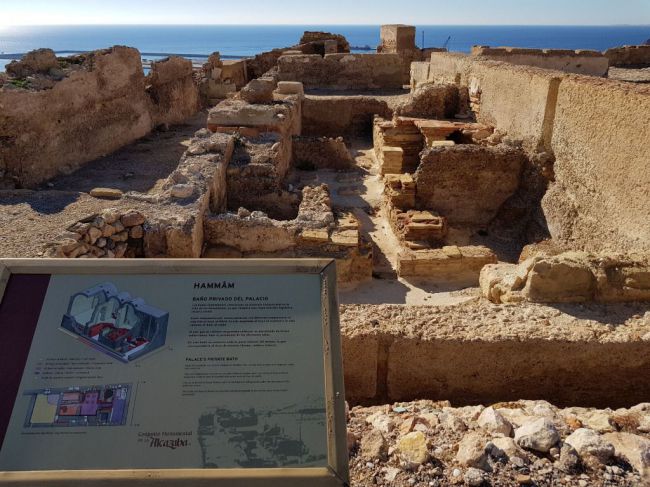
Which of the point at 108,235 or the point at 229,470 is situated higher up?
the point at 229,470

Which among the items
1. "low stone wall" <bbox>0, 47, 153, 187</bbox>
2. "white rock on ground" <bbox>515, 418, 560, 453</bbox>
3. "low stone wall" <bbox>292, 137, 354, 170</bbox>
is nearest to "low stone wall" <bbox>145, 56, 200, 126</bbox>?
"low stone wall" <bbox>0, 47, 153, 187</bbox>

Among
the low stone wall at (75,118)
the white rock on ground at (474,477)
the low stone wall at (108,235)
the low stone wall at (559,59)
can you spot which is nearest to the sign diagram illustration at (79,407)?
the white rock on ground at (474,477)

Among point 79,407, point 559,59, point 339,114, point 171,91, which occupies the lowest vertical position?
point 79,407

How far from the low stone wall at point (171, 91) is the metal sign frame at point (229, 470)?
11.9 metres

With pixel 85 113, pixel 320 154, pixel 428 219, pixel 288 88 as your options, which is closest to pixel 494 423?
pixel 428 219

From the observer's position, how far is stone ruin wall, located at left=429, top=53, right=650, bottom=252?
19.5 ft

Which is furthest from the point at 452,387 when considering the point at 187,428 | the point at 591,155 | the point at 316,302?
the point at 591,155

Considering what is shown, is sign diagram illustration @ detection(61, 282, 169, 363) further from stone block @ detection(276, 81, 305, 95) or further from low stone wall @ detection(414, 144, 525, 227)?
stone block @ detection(276, 81, 305, 95)

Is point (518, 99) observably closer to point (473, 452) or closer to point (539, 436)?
point (539, 436)

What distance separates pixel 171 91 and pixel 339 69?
5421mm

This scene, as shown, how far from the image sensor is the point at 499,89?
9.94 meters

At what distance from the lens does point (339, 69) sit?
17000mm

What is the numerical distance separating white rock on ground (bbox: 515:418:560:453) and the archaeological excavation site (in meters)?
0.01

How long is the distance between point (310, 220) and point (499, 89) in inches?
205
